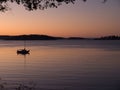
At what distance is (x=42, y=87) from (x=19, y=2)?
58.7ft

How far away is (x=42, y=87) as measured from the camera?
26.9 metres

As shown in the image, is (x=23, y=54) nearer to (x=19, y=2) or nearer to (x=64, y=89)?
(x=64, y=89)

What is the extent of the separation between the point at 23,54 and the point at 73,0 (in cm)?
7282

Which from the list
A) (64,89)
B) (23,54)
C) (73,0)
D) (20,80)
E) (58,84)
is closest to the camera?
(73,0)

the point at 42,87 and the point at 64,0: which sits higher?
the point at 64,0

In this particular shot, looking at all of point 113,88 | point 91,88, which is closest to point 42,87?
point 91,88

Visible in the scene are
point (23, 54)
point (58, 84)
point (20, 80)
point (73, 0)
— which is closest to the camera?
point (73, 0)

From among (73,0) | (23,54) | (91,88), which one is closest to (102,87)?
(91,88)

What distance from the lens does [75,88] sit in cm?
2634

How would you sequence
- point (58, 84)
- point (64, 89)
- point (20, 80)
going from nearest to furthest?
point (64, 89) → point (58, 84) → point (20, 80)

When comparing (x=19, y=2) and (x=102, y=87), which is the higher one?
(x=19, y=2)

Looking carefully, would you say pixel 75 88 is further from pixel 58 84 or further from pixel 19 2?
pixel 19 2

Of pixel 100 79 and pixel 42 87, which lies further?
pixel 100 79

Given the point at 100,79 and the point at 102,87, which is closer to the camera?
the point at 102,87
